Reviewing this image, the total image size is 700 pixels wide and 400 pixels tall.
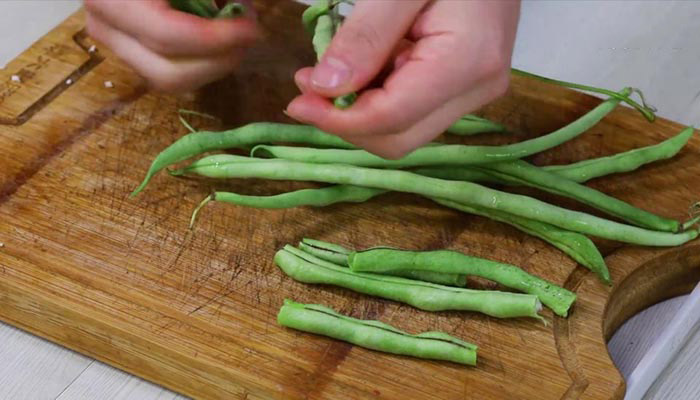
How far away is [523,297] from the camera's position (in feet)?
5.08

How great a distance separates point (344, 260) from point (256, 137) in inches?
13.4

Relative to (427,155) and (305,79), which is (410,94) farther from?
(427,155)

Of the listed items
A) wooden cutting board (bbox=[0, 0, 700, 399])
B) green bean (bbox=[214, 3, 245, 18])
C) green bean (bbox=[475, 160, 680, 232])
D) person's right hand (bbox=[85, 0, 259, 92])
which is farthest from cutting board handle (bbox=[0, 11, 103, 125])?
green bean (bbox=[475, 160, 680, 232])

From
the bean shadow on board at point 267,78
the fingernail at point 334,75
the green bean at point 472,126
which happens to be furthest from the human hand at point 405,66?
the bean shadow on board at point 267,78

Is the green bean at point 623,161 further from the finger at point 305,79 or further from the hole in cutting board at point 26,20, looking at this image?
the hole in cutting board at point 26,20

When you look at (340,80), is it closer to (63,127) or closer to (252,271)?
(252,271)

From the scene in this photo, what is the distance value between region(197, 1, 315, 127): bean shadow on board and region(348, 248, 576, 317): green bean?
49 centimetres

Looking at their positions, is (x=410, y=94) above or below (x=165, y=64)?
above

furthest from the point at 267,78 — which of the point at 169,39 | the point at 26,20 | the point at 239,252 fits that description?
the point at 26,20

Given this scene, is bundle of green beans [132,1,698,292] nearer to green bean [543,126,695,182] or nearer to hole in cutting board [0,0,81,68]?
green bean [543,126,695,182]

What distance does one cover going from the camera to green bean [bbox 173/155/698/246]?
169 centimetres

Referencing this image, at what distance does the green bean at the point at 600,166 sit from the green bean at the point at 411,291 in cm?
28

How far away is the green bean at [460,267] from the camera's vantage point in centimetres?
159

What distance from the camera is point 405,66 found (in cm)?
139
